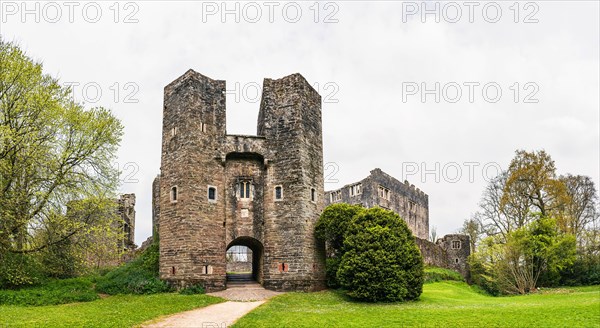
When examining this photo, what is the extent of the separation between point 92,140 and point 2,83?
190 inches

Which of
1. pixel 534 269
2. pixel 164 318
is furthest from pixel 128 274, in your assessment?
pixel 534 269

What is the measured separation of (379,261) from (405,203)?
1454 inches

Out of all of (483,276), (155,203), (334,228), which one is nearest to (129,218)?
(155,203)

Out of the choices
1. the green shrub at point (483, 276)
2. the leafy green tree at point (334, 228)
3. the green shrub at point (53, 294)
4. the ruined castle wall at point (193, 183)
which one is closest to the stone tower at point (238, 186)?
the ruined castle wall at point (193, 183)

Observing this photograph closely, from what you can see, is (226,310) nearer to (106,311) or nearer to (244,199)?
(106,311)

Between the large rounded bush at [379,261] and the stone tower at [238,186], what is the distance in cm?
322

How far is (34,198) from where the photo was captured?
22.3 meters

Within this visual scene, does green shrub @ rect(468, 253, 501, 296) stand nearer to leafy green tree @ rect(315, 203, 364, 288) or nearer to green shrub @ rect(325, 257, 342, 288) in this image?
green shrub @ rect(325, 257, 342, 288)

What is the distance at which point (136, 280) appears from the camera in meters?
25.0

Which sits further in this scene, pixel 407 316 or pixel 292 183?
pixel 292 183

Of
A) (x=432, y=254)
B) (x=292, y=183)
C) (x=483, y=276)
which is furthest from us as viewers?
(x=432, y=254)

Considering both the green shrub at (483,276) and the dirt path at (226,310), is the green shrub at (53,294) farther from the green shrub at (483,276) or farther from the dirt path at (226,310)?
the green shrub at (483,276)

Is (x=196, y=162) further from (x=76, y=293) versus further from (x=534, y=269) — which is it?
(x=534, y=269)

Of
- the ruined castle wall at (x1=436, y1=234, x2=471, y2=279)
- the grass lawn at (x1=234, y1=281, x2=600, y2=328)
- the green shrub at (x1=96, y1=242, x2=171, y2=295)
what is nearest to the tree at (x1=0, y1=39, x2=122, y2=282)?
the green shrub at (x1=96, y1=242, x2=171, y2=295)
